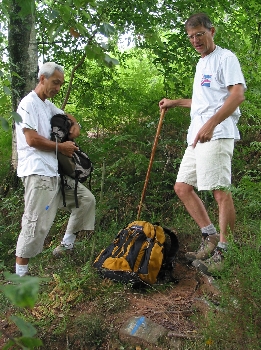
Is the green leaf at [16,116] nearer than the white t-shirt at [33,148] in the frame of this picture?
Yes

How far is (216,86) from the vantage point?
12.6 ft

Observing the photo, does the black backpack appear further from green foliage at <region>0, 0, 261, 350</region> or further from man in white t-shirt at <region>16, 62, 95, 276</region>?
green foliage at <region>0, 0, 261, 350</region>

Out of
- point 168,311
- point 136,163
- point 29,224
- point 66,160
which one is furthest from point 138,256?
point 136,163

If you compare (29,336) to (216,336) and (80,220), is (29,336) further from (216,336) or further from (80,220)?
(80,220)

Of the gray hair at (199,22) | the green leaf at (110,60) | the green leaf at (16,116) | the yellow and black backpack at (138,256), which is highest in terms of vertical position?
the gray hair at (199,22)

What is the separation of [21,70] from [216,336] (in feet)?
17.3

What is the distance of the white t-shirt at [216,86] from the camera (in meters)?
3.72

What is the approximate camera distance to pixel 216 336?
9.25 ft

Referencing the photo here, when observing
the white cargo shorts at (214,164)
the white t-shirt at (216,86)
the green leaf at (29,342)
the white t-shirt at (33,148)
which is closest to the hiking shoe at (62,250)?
the white t-shirt at (33,148)

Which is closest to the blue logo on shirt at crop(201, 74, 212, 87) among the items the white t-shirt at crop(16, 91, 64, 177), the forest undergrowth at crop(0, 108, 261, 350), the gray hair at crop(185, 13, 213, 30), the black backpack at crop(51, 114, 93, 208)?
the gray hair at crop(185, 13, 213, 30)

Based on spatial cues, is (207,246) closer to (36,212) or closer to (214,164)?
(214,164)

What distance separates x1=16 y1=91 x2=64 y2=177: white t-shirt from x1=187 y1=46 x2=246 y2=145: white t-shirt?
1.57 m

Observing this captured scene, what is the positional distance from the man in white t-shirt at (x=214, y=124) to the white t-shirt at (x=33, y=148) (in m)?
1.55

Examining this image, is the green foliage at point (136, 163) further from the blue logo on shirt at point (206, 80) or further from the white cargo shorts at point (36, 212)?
the blue logo on shirt at point (206, 80)
